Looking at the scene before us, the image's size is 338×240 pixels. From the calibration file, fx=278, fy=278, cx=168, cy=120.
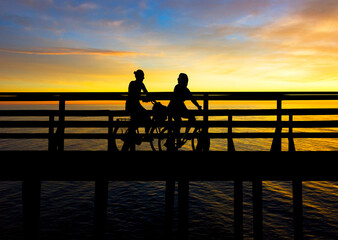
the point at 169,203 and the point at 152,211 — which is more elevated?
the point at 169,203

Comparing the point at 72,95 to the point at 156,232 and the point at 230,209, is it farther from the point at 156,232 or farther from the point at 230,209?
the point at 230,209

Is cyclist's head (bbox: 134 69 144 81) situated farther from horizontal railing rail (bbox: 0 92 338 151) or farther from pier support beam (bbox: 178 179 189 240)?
pier support beam (bbox: 178 179 189 240)

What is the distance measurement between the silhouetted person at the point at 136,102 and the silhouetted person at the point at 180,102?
2.29 ft

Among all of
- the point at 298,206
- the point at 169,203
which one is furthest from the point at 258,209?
the point at 169,203

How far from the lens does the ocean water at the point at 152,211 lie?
12102 mm

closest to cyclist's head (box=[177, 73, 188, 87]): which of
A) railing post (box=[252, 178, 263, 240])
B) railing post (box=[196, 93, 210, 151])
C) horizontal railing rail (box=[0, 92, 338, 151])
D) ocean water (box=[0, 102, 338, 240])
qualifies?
horizontal railing rail (box=[0, 92, 338, 151])

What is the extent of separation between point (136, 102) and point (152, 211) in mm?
9578

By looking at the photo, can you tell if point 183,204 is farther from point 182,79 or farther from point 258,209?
point 182,79

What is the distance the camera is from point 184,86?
7.06 m

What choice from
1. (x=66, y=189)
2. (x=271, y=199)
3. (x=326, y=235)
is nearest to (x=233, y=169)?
(x=326, y=235)

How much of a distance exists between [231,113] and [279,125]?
42.7 inches

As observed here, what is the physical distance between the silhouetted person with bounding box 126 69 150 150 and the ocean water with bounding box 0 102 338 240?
6277 millimetres

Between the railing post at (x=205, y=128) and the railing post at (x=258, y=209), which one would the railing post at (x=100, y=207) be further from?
the railing post at (x=258, y=209)

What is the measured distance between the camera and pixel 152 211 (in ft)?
48.8
